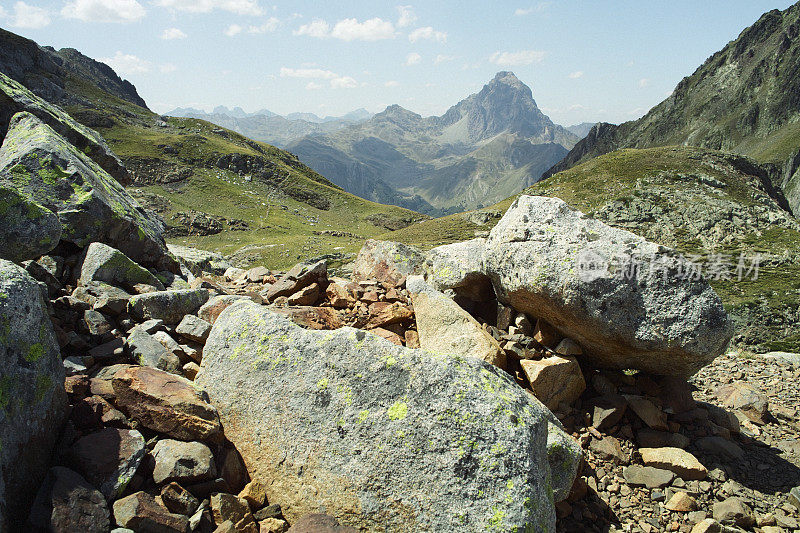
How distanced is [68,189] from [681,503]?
1767cm

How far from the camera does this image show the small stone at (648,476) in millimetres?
8562

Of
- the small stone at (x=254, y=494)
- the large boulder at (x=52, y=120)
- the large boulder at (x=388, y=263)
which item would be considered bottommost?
the small stone at (x=254, y=494)

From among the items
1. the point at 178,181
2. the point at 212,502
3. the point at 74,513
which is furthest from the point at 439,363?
the point at 178,181

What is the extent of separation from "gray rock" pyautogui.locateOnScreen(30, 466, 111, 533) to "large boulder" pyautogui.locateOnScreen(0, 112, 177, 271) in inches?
342

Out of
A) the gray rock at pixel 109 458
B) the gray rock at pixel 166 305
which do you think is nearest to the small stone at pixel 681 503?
the gray rock at pixel 109 458

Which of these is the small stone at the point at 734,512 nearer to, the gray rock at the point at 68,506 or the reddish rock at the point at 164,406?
the reddish rock at the point at 164,406

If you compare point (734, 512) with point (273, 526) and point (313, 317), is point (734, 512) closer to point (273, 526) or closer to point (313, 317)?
point (273, 526)

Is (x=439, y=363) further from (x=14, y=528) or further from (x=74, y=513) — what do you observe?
(x=14, y=528)

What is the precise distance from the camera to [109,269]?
10.4m

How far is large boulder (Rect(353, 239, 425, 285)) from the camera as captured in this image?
49.2 feet

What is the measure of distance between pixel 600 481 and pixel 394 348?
615 centimetres

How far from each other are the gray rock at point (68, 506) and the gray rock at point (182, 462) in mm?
731

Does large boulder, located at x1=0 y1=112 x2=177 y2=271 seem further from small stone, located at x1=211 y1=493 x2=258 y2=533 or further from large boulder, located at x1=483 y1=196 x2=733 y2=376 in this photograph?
large boulder, located at x1=483 y1=196 x2=733 y2=376

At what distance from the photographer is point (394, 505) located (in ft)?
17.4
